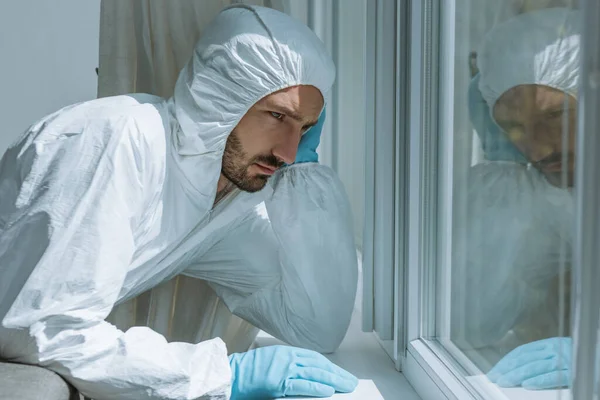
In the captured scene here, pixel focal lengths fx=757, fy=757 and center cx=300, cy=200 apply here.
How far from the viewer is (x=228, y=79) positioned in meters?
1.40

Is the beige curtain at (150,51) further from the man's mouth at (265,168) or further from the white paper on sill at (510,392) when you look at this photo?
the white paper on sill at (510,392)

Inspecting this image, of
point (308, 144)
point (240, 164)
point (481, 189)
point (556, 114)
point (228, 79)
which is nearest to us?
point (556, 114)

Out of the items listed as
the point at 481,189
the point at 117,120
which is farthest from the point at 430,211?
the point at 117,120

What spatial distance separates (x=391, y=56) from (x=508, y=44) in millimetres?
503

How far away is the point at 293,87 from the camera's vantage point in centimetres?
145

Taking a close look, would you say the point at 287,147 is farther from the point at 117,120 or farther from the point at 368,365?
the point at 368,365

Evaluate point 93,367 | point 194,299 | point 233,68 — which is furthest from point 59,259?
point 194,299

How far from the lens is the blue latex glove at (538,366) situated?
805 millimetres

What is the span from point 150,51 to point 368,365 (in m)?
0.84

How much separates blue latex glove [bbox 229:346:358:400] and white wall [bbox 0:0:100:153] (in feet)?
5.93

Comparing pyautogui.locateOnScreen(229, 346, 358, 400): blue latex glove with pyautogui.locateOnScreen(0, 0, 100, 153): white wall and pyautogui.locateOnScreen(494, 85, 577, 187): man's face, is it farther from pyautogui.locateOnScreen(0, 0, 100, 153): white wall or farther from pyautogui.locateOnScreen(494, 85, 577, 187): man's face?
pyautogui.locateOnScreen(0, 0, 100, 153): white wall

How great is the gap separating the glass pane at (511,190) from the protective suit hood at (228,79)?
12.1 inches

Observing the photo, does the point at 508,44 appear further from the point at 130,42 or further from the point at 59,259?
the point at 130,42

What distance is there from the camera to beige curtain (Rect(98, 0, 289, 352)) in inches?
66.3
